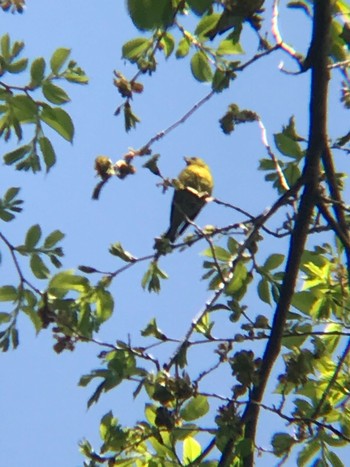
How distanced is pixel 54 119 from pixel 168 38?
2.06 feet

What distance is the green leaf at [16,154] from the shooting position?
320cm

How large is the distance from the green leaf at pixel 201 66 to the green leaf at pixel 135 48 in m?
0.38

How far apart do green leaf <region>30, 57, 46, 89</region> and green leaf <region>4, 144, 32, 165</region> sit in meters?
0.26

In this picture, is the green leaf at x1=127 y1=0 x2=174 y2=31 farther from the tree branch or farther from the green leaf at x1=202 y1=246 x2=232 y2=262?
the green leaf at x1=202 y1=246 x2=232 y2=262

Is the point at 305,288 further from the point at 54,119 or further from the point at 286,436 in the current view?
the point at 54,119

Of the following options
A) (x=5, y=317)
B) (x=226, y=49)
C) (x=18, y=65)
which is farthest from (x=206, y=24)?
(x=5, y=317)

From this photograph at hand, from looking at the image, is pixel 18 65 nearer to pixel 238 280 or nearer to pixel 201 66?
pixel 201 66

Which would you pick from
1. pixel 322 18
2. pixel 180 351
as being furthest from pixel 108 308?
pixel 322 18

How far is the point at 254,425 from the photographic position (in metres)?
3.02

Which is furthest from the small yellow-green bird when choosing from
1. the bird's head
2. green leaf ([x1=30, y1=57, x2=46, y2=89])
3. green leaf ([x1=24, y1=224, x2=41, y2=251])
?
green leaf ([x1=30, y1=57, x2=46, y2=89])

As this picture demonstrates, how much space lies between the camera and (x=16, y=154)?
3223mm

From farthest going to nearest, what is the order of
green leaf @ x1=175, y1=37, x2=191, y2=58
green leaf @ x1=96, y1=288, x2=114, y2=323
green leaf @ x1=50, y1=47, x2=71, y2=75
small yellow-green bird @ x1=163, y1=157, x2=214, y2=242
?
small yellow-green bird @ x1=163, y1=157, x2=214, y2=242 → green leaf @ x1=175, y1=37, x2=191, y2=58 → green leaf @ x1=96, y1=288, x2=114, y2=323 → green leaf @ x1=50, y1=47, x2=71, y2=75

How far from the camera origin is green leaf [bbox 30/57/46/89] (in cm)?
304

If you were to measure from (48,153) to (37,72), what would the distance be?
12.0 inches
